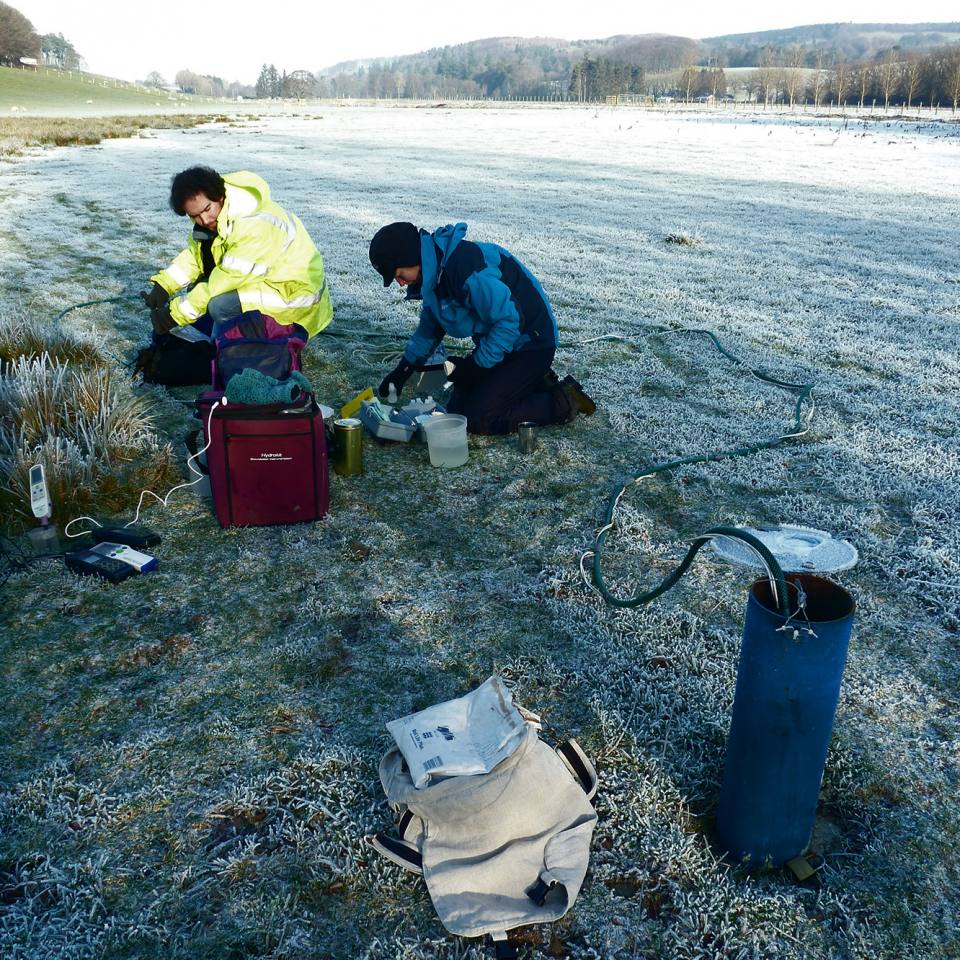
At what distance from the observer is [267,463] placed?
3.68m

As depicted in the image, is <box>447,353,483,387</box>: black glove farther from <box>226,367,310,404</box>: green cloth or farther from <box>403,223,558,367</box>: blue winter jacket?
<box>226,367,310,404</box>: green cloth

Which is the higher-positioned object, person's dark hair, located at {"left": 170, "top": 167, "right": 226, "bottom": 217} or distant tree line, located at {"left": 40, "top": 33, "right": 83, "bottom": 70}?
distant tree line, located at {"left": 40, "top": 33, "right": 83, "bottom": 70}

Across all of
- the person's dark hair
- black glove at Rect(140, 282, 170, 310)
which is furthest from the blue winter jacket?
black glove at Rect(140, 282, 170, 310)

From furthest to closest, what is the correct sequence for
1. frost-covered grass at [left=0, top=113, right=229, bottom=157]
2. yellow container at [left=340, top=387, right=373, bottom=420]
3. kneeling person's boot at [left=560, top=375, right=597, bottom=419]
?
frost-covered grass at [left=0, top=113, right=229, bottom=157]
kneeling person's boot at [left=560, top=375, right=597, bottom=419]
yellow container at [left=340, top=387, right=373, bottom=420]

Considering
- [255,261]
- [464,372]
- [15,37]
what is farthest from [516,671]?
[15,37]

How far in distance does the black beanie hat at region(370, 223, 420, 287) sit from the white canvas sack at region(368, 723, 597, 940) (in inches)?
111

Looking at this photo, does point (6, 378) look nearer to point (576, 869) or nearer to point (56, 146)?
point (576, 869)

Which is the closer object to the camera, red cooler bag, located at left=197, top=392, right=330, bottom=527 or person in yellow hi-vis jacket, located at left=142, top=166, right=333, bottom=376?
red cooler bag, located at left=197, top=392, right=330, bottom=527

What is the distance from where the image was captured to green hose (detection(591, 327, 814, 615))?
6.11 ft

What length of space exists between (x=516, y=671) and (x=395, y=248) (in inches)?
96.6

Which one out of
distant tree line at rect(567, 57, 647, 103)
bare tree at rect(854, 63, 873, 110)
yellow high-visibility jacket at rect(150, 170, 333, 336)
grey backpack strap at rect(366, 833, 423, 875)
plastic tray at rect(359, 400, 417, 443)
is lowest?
grey backpack strap at rect(366, 833, 423, 875)

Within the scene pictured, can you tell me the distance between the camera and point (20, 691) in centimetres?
272

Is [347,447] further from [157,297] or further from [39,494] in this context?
[157,297]

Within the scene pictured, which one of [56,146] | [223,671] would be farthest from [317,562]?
Result: [56,146]
